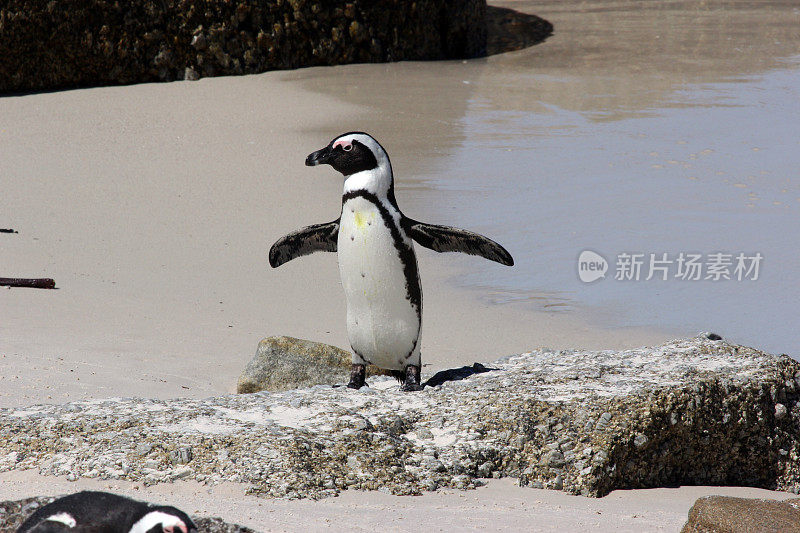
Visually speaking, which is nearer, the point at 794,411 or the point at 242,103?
the point at 794,411

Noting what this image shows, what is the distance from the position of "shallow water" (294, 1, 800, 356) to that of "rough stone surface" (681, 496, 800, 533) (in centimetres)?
326

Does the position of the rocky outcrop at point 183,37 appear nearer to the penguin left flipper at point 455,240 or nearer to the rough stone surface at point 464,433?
the penguin left flipper at point 455,240

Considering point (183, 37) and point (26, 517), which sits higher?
point (183, 37)

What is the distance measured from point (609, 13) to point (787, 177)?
510 inches

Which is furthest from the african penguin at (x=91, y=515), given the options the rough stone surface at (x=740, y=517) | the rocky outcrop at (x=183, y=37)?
the rocky outcrop at (x=183, y=37)

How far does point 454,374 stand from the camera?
4621mm

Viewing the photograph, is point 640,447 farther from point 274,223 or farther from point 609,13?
point 609,13

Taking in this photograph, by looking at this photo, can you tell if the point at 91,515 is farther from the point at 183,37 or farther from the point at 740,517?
the point at 183,37

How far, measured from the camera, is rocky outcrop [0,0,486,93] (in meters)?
13.6

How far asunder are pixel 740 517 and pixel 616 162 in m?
7.80

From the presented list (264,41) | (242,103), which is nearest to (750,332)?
(242,103)

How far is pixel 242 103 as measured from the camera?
13.0m

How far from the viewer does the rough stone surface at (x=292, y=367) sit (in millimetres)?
5020

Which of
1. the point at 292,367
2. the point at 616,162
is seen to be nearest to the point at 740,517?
the point at 292,367
